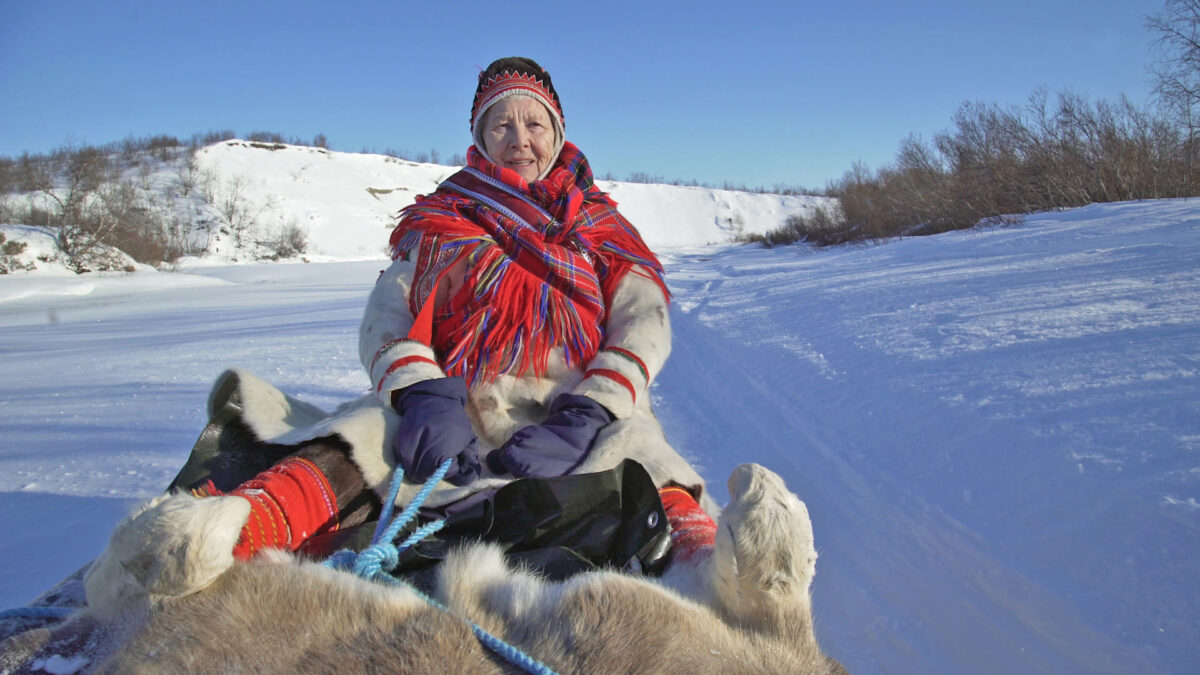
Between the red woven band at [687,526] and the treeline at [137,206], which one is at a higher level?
the treeline at [137,206]

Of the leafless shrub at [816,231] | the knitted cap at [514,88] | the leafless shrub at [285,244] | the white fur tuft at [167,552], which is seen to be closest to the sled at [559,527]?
the white fur tuft at [167,552]

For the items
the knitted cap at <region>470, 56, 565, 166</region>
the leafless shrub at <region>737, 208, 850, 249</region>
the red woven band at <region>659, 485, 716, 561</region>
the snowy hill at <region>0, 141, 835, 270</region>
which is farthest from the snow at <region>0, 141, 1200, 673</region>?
the snowy hill at <region>0, 141, 835, 270</region>

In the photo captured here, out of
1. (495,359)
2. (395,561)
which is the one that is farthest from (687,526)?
(495,359)

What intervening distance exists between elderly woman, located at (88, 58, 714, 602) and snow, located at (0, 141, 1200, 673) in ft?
2.67

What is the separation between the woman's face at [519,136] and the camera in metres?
2.53

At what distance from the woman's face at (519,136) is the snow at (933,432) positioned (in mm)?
1552

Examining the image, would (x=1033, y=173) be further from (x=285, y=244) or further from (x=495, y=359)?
(x=285, y=244)

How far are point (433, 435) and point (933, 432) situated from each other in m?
2.11

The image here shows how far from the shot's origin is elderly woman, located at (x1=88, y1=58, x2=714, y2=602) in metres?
1.61

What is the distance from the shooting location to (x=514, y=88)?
8.46 ft

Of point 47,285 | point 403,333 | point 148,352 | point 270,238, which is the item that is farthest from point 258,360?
point 270,238

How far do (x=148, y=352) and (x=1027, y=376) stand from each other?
669cm

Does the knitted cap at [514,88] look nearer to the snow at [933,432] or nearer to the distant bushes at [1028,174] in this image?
the snow at [933,432]

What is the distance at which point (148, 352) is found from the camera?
18.8 feet
